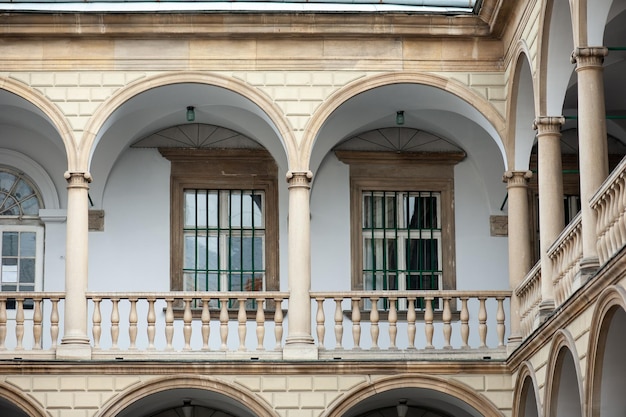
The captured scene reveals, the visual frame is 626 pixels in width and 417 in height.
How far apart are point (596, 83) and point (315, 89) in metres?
5.23

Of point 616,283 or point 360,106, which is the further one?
point 360,106

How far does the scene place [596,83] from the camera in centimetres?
1424

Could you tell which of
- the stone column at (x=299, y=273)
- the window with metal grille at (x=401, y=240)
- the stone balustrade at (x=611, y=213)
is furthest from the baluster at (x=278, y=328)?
the stone balustrade at (x=611, y=213)

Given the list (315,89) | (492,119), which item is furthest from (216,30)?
(492,119)

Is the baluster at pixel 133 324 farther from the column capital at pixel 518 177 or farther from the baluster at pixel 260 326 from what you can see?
the column capital at pixel 518 177

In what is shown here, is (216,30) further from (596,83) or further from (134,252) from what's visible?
(596,83)

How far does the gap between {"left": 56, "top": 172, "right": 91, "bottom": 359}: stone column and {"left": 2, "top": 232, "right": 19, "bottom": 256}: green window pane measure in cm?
246

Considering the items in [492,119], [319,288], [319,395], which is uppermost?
[492,119]

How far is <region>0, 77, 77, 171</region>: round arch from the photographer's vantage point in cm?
1861

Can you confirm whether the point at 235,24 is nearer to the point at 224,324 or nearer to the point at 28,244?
the point at 224,324

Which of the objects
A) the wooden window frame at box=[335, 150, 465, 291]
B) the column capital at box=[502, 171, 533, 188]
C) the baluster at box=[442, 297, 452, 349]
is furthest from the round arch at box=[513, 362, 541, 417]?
the wooden window frame at box=[335, 150, 465, 291]

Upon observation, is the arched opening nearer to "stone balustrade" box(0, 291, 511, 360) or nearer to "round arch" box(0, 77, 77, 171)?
"stone balustrade" box(0, 291, 511, 360)

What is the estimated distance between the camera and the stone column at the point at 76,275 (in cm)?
1803

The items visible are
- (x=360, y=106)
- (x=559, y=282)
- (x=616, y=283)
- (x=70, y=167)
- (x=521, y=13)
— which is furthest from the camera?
(x=360, y=106)
